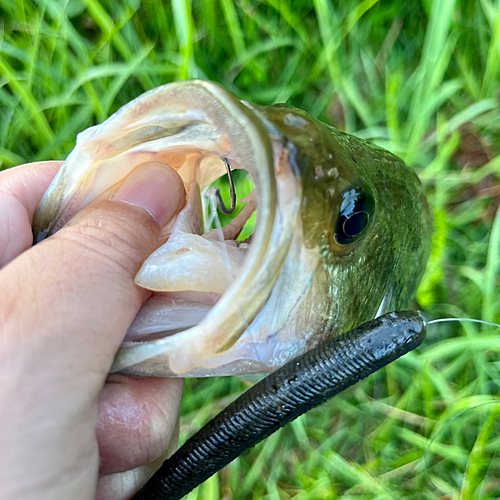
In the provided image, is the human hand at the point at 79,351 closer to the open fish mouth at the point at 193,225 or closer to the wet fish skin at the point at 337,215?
the open fish mouth at the point at 193,225

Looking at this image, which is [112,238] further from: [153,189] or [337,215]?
[337,215]

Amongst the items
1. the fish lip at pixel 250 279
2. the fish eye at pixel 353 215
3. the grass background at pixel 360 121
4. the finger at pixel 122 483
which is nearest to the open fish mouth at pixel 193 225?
the fish lip at pixel 250 279

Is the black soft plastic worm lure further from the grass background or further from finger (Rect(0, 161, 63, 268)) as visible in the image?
the grass background

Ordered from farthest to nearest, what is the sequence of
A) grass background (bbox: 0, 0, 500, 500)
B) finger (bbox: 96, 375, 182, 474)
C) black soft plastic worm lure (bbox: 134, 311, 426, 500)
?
grass background (bbox: 0, 0, 500, 500) → finger (bbox: 96, 375, 182, 474) → black soft plastic worm lure (bbox: 134, 311, 426, 500)

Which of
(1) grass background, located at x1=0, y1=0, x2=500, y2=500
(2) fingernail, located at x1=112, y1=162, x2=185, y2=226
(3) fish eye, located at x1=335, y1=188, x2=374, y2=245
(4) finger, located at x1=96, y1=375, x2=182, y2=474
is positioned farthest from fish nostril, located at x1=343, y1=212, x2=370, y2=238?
(1) grass background, located at x1=0, y1=0, x2=500, y2=500

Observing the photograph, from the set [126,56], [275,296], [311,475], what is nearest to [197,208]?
[275,296]
